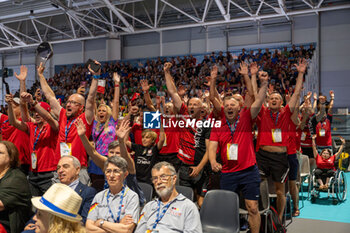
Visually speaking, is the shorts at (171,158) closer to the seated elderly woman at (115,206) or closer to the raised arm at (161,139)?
the raised arm at (161,139)

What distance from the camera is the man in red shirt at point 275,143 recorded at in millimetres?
4441

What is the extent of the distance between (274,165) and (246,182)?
108 centimetres

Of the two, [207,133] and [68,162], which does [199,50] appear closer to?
[207,133]

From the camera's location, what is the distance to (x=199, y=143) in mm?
4137

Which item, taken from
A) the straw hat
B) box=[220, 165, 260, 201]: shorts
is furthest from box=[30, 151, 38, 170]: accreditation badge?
box=[220, 165, 260, 201]: shorts

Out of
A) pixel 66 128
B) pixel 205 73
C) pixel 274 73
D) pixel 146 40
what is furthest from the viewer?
pixel 146 40

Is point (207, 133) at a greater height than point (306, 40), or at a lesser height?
lesser

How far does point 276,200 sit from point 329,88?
10.3 meters

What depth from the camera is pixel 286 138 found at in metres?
4.55

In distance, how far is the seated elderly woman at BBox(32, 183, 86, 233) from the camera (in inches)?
76.9

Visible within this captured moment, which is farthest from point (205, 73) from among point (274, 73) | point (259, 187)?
point (259, 187)

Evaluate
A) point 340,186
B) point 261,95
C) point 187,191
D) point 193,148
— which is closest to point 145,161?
point 193,148

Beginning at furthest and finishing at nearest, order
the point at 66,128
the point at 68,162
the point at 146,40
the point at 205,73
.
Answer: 1. the point at 146,40
2. the point at 205,73
3. the point at 66,128
4. the point at 68,162

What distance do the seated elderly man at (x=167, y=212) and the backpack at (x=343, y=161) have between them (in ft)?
24.7
